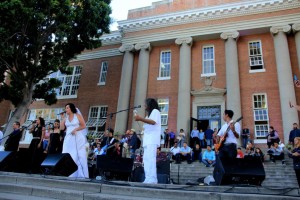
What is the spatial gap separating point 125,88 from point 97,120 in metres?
3.93

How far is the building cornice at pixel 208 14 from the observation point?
17.8 m

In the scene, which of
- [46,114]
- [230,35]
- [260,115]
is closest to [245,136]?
[260,115]

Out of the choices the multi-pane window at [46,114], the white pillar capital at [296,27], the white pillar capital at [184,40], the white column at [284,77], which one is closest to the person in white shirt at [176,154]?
the white column at [284,77]

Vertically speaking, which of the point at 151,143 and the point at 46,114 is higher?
the point at 46,114

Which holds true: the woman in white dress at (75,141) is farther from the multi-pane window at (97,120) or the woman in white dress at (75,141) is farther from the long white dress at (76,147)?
the multi-pane window at (97,120)

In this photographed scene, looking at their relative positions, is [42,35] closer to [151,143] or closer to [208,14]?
[151,143]

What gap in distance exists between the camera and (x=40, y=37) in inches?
559

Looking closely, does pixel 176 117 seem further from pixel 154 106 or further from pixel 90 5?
pixel 154 106

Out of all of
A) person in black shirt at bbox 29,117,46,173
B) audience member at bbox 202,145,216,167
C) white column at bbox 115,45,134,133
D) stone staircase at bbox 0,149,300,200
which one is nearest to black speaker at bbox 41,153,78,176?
stone staircase at bbox 0,149,300,200

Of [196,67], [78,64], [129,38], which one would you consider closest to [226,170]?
[196,67]

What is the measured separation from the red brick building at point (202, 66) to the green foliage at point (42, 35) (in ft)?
19.0

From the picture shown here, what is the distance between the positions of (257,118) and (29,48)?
14955mm

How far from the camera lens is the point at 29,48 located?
1452cm

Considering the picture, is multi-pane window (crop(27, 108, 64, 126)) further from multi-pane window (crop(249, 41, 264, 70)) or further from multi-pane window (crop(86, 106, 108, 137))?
multi-pane window (crop(249, 41, 264, 70))
